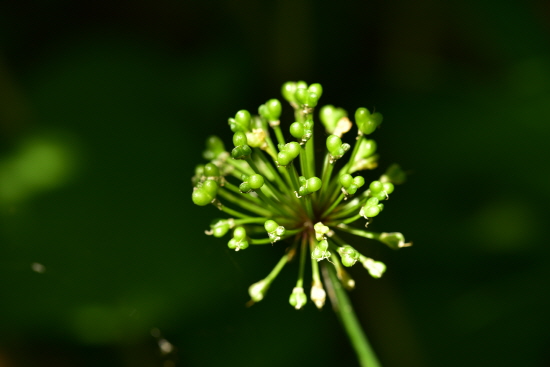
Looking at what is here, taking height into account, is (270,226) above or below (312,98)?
below

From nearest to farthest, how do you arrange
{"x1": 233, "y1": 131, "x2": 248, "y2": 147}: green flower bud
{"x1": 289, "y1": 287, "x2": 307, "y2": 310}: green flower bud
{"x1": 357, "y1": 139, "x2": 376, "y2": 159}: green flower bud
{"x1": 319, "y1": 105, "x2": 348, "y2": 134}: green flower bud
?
{"x1": 233, "y1": 131, "x2": 248, "y2": 147}: green flower bud < {"x1": 289, "y1": 287, "x2": 307, "y2": 310}: green flower bud < {"x1": 357, "y1": 139, "x2": 376, "y2": 159}: green flower bud < {"x1": 319, "y1": 105, "x2": 348, "y2": 134}: green flower bud

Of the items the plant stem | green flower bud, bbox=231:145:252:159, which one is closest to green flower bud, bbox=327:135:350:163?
green flower bud, bbox=231:145:252:159

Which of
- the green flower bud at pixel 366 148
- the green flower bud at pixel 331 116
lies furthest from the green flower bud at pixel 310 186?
the green flower bud at pixel 331 116

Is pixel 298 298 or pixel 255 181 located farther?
pixel 298 298

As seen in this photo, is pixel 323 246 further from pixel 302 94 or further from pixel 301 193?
pixel 302 94

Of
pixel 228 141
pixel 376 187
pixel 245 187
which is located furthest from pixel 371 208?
pixel 228 141

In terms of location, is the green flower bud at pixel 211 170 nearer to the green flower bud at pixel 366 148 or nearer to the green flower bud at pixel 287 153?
the green flower bud at pixel 287 153

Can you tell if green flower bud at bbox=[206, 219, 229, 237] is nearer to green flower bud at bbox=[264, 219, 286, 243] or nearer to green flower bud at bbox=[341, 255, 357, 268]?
green flower bud at bbox=[264, 219, 286, 243]

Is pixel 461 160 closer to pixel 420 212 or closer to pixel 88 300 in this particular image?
pixel 420 212
